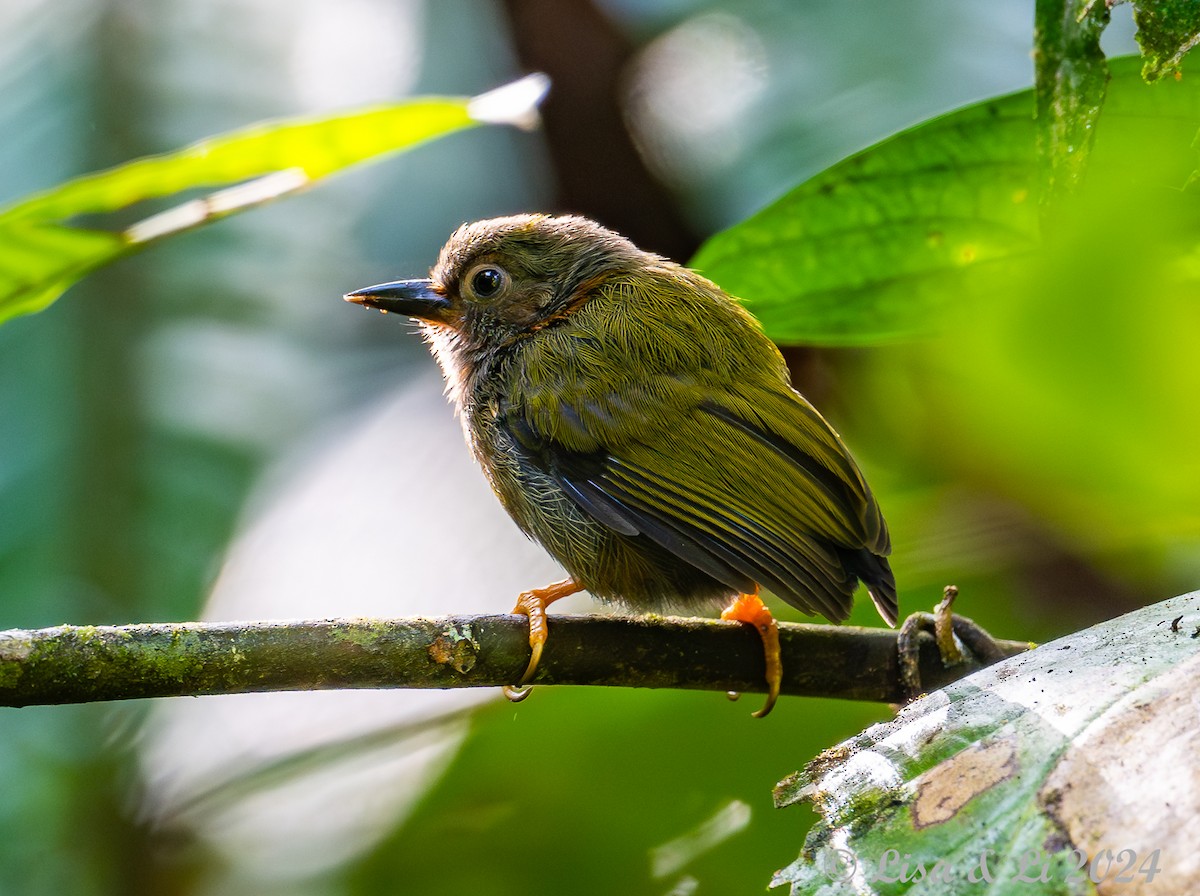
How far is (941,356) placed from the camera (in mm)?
2418

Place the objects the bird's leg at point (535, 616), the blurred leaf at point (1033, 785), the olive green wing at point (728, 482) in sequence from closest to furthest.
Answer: the blurred leaf at point (1033, 785) < the bird's leg at point (535, 616) < the olive green wing at point (728, 482)

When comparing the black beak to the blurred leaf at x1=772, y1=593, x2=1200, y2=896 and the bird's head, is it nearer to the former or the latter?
the bird's head

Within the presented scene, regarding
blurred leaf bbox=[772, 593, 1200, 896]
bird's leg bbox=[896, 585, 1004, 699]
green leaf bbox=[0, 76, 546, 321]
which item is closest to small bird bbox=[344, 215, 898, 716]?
bird's leg bbox=[896, 585, 1004, 699]

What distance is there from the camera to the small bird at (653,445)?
212 cm

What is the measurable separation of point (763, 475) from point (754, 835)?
783 mm

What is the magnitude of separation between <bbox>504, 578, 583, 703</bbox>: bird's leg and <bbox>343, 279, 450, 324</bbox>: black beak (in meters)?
0.83

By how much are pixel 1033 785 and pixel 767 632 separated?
0.91 m

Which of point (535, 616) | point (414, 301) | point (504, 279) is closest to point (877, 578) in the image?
point (535, 616)

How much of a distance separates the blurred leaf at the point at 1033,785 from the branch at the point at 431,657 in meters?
0.51

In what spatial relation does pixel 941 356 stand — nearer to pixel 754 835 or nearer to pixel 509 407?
pixel 509 407

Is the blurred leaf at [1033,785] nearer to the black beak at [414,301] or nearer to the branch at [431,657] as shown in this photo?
the branch at [431,657]

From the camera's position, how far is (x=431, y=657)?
5.04ft

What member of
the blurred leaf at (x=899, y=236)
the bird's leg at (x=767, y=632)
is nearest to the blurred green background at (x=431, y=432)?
the blurred leaf at (x=899, y=236)

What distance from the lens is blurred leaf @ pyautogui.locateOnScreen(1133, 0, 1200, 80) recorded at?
1.25 metres
